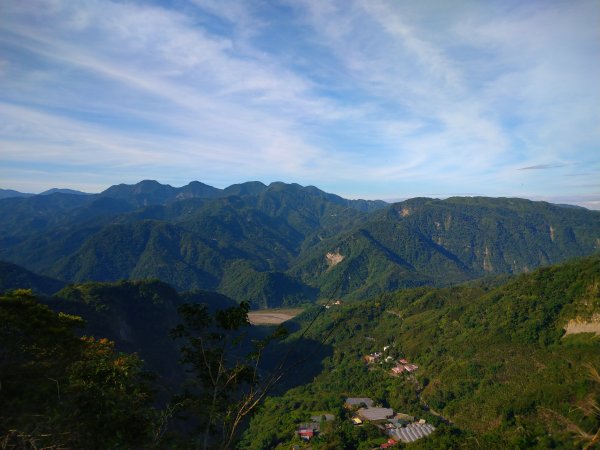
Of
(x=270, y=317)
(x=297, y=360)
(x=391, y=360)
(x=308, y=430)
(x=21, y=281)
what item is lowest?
(x=270, y=317)

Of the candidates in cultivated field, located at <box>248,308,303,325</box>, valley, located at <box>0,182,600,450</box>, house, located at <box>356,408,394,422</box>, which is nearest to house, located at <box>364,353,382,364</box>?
valley, located at <box>0,182,600,450</box>

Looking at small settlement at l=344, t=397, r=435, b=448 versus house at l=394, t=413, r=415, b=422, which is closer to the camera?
small settlement at l=344, t=397, r=435, b=448

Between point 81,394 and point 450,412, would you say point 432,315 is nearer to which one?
point 450,412

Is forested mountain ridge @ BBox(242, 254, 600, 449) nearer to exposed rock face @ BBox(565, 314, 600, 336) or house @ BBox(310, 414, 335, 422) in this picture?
exposed rock face @ BBox(565, 314, 600, 336)

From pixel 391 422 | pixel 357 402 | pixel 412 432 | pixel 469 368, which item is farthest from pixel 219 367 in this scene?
pixel 469 368

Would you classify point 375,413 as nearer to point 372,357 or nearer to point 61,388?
point 372,357

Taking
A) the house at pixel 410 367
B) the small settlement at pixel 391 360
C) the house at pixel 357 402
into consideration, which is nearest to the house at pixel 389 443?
the house at pixel 357 402
